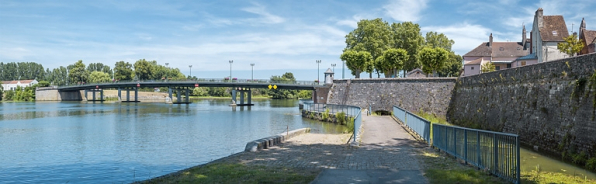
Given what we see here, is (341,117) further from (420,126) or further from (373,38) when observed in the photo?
(373,38)

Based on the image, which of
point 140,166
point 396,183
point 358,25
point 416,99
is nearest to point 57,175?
point 140,166

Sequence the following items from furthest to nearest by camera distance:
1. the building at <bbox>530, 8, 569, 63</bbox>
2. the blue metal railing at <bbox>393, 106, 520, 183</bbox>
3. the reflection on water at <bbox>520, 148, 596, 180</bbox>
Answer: the building at <bbox>530, 8, 569, 63</bbox>, the reflection on water at <bbox>520, 148, 596, 180</bbox>, the blue metal railing at <bbox>393, 106, 520, 183</bbox>

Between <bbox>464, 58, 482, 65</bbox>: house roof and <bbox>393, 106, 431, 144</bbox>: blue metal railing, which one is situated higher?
<bbox>464, 58, 482, 65</bbox>: house roof

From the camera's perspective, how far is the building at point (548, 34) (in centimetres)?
5197

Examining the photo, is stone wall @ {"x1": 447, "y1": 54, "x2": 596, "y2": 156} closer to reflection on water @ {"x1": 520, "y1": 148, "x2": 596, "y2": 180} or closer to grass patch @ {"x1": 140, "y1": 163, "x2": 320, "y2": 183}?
reflection on water @ {"x1": 520, "y1": 148, "x2": 596, "y2": 180}

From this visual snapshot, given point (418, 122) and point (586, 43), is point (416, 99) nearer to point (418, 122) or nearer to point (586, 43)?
point (586, 43)

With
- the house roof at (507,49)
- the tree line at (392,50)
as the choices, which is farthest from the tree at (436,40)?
the house roof at (507,49)

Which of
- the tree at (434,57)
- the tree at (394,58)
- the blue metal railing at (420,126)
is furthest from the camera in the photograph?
the tree at (394,58)

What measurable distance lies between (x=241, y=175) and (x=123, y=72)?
470 ft

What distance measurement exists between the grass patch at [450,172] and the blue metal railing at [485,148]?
23 cm

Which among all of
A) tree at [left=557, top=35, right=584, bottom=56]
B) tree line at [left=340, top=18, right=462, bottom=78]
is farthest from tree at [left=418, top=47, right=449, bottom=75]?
tree at [left=557, top=35, right=584, bottom=56]

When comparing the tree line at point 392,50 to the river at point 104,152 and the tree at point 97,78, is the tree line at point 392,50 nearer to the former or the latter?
the river at point 104,152

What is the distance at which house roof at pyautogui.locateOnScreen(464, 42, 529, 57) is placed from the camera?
247ft

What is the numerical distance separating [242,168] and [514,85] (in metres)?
19.6
